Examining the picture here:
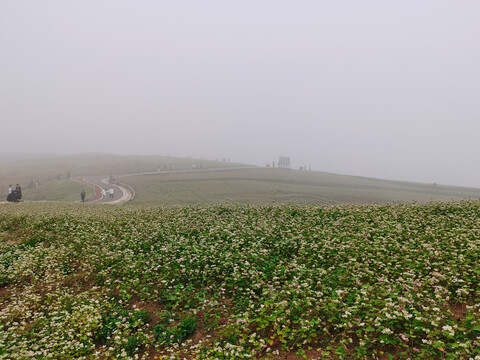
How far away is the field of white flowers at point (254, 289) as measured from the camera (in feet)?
23.1

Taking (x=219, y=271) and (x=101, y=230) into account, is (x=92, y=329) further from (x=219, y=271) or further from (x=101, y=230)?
(x=101, y=230)

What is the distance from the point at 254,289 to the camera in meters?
10.1

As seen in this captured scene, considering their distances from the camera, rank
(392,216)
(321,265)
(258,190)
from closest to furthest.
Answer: (321,265) → (392,216) → (258,190)

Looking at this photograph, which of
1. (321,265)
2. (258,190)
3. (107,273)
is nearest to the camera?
(321,265)

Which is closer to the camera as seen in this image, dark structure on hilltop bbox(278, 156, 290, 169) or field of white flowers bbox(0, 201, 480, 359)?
field of white flowers bbox(0, 201, 480, 359)

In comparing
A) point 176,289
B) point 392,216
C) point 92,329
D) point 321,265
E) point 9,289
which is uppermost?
point 392,216

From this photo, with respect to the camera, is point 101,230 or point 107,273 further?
point 101,230

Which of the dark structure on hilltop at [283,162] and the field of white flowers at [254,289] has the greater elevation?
the dark structure on hilltop at [283,162]

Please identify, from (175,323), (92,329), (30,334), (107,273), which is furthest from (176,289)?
(30,334)

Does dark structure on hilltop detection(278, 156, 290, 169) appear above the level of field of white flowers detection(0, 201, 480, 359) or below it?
above

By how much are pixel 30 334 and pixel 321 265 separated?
10.7 metres

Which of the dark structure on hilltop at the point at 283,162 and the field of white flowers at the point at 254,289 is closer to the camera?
the field of white flowers at the point at 254,289

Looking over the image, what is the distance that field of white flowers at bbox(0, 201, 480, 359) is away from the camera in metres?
7.05

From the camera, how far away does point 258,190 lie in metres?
63.7
